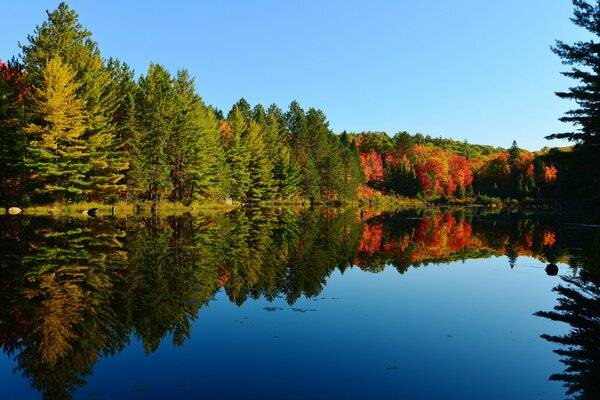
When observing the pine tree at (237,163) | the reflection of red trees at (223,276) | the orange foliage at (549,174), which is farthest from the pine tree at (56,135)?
the orange foliage at (549,174)

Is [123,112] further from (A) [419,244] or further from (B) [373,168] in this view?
(B) [373,168]

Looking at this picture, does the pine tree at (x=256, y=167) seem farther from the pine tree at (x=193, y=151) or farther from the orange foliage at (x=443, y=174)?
the orange foliage at (x=443, y=174)

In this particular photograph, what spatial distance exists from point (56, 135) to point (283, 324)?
111ft

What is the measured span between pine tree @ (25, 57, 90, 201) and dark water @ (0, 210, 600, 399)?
17188 mm

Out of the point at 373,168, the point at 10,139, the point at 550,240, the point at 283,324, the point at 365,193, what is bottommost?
the point at 283,324

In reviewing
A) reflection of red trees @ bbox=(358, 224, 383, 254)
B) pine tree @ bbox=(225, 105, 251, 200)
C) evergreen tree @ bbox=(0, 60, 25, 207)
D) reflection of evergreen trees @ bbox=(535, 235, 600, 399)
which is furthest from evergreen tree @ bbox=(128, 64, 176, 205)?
reflection of evergreen trees @ bbox=(535, 235, 600, 399)

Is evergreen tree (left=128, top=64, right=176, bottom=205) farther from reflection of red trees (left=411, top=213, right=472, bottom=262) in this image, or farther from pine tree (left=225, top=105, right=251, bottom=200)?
reflection of red trees (left=411, top=213, right=472, bottom=262)

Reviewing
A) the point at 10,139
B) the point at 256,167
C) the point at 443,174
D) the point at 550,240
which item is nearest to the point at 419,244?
the point at 550,240

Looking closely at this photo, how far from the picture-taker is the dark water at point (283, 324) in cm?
705

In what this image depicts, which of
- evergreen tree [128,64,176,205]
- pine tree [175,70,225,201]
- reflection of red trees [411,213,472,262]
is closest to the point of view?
reflection of red trees [411,213,472,262]

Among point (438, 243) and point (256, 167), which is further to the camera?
point (256, 167)

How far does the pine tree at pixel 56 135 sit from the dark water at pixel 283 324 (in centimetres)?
1719

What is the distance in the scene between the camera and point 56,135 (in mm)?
35656

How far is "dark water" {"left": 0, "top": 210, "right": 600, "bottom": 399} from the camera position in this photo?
278 inches
